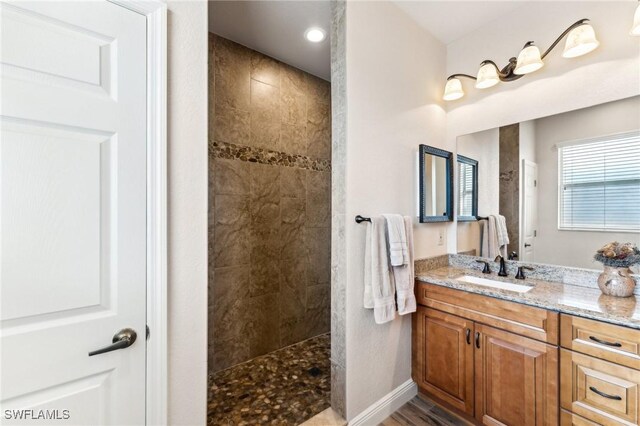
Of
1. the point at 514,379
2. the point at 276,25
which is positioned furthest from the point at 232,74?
the point at 514,379

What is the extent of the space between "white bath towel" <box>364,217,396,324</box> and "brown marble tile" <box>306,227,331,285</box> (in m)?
1.23

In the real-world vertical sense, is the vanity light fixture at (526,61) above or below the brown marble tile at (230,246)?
above

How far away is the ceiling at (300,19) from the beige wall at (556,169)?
2.94 ft

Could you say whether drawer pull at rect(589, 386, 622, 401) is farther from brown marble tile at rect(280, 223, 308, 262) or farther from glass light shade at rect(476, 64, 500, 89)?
brown marble tile at rect(280, 223, 308, 262)

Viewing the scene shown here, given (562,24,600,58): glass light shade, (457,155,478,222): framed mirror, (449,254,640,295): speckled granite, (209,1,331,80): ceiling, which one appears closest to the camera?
(562,24,600,58): glass light shade

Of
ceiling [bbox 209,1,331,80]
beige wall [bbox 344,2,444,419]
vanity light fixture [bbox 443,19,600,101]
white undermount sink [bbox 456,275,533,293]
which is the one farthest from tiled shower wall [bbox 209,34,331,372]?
white undermount sink [bbox 456,275,533,293]

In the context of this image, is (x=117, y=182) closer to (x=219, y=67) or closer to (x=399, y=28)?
(x=219, y=67)

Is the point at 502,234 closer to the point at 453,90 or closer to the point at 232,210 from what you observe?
the point at 453,90

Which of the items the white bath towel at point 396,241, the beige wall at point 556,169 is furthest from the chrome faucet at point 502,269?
the white bath towel at point 396,241

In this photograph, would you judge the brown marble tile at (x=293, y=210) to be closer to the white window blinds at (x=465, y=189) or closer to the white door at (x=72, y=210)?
the white window blinds at (x=465, y=189)

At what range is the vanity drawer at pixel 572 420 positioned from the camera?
129cm

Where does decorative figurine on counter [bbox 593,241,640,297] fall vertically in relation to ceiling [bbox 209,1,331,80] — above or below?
below

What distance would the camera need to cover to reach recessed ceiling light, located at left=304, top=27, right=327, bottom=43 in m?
2.15

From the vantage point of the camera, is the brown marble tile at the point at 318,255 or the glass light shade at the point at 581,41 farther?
the brown marble tile at the point at 318,255
